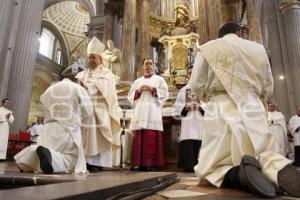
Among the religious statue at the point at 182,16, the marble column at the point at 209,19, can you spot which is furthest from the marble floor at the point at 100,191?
the religious statue at the point at 182,16

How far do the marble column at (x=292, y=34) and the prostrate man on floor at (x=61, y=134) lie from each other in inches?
416

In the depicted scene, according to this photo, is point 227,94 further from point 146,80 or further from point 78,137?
point 146,80

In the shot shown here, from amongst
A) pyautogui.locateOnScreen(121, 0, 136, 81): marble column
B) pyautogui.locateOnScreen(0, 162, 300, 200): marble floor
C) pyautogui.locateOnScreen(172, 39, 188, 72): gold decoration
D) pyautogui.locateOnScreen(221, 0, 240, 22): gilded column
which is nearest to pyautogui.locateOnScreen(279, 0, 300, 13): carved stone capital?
pyautogui.locateOnScreen(221, 0, 240, 22): gilded column

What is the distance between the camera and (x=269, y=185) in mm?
1517

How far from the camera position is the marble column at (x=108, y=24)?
43.1 ft

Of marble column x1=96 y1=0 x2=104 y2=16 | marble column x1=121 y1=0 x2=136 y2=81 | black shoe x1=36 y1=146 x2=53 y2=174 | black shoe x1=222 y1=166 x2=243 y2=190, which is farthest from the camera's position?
marble column x1=96 y1=0 x2=104 y2=16

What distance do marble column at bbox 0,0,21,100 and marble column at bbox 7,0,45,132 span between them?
0.63ft

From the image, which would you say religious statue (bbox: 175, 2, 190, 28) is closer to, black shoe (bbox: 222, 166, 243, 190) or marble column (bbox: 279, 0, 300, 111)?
marble column (bbox: 279, 0, 300, 111)

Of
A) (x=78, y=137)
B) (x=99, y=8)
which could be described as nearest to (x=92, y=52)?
(x=78, y=137)

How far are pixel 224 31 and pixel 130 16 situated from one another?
361 inches

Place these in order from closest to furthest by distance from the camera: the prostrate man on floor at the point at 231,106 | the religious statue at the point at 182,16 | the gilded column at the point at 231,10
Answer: the prostrate man on floor at the point at 231,106 → the religious statue at the point at 182,16 → the gilded column at the point at 231,10

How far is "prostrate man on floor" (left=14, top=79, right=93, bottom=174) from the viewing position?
290 centimetres

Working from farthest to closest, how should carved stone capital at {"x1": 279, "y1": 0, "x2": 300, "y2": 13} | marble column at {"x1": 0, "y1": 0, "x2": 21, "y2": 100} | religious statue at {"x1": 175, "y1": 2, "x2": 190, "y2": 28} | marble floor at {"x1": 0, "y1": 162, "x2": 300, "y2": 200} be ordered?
1. carved stone capital at {"x1": 279, "y1": 0, "x2": 300, "y2": 13}
2. religious statue at {"x1": 175, "y1": 2, "x2": 190, "y2": 28}
3. marble column at {"x1": 0, "y1": 0, "x2": 21, "y2": 100}
4. marble floor at {"x1": 0, "y1": 162, "x2": 300, "y2": 200}

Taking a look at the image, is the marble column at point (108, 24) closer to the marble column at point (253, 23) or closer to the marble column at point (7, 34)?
the marble column at point (7, 34)
